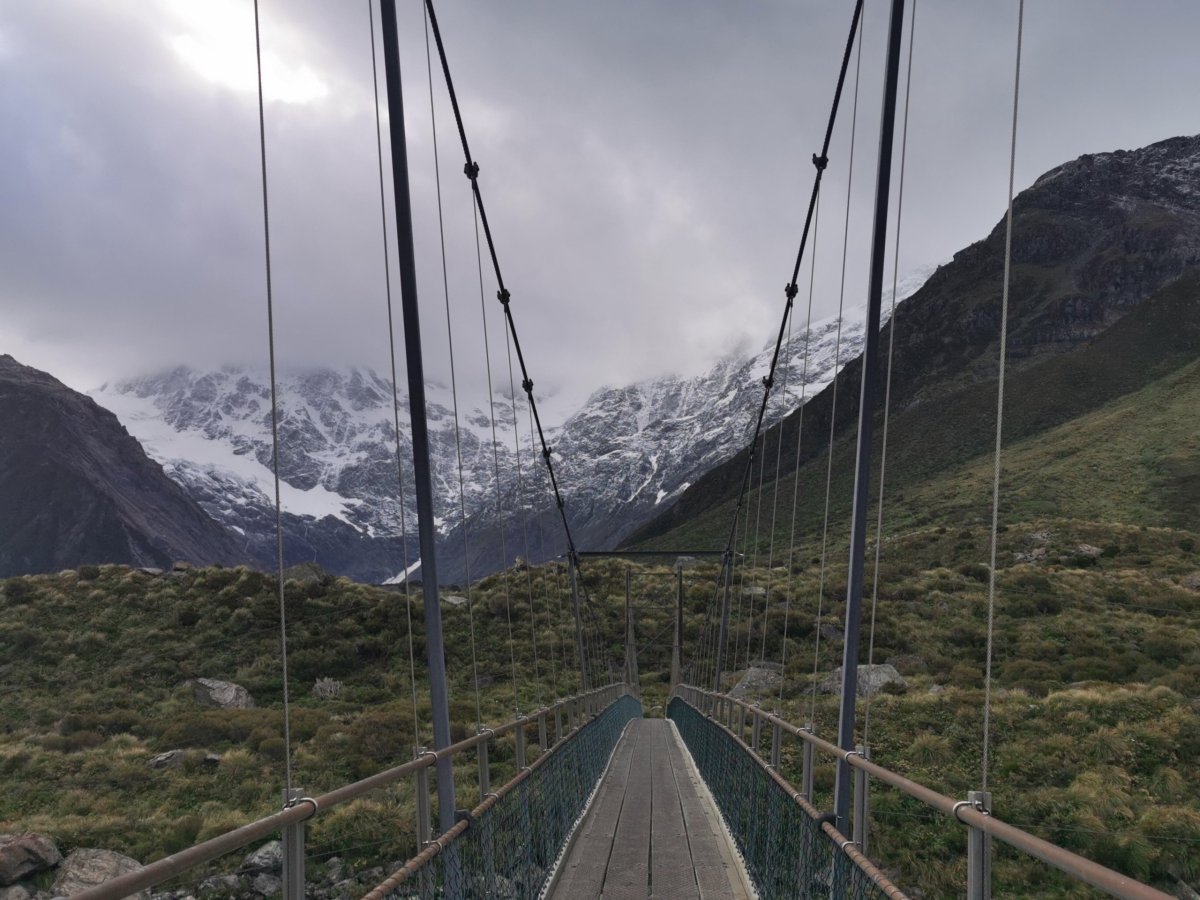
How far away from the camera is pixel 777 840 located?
534 centimetres

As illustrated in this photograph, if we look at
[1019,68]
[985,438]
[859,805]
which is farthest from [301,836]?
[985,438]

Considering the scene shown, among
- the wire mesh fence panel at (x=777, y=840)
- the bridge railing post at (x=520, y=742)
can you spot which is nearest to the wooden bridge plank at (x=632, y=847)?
the wire mesh fence panel at (x=777, y=840)

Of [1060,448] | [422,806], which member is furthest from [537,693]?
[1060,448]

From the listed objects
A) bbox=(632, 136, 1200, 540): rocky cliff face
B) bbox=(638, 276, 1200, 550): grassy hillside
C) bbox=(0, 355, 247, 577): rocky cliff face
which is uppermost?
bbox=(632, 136, 1200, 540): rocky cliff face

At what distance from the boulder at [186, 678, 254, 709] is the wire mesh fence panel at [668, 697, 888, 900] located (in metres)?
18.0

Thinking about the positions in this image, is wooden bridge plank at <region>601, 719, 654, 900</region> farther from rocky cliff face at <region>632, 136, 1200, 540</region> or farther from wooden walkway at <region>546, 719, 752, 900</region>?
rocky cliff face at <region>632, 136, 1200, 540</region>

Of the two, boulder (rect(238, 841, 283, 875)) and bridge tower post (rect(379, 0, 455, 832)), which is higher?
bridge tower post (rect(379, 0, 455, 832))

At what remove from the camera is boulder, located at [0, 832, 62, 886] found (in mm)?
10664

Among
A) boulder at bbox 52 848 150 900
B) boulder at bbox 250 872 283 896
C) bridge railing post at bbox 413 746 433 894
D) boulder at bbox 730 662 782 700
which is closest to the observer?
bridge railing post at bbox 413 746 433 894

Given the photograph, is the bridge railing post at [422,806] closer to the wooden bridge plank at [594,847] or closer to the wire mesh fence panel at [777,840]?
A: the wire mesh fence panel at [777,840]

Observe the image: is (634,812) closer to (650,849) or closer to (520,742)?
(650,849)

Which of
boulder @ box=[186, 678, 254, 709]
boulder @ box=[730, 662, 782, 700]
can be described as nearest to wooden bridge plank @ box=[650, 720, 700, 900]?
boulder @ box=[730, 662, 782, 700]

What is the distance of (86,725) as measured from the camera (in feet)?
65.9

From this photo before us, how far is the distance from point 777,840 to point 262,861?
310 inches
